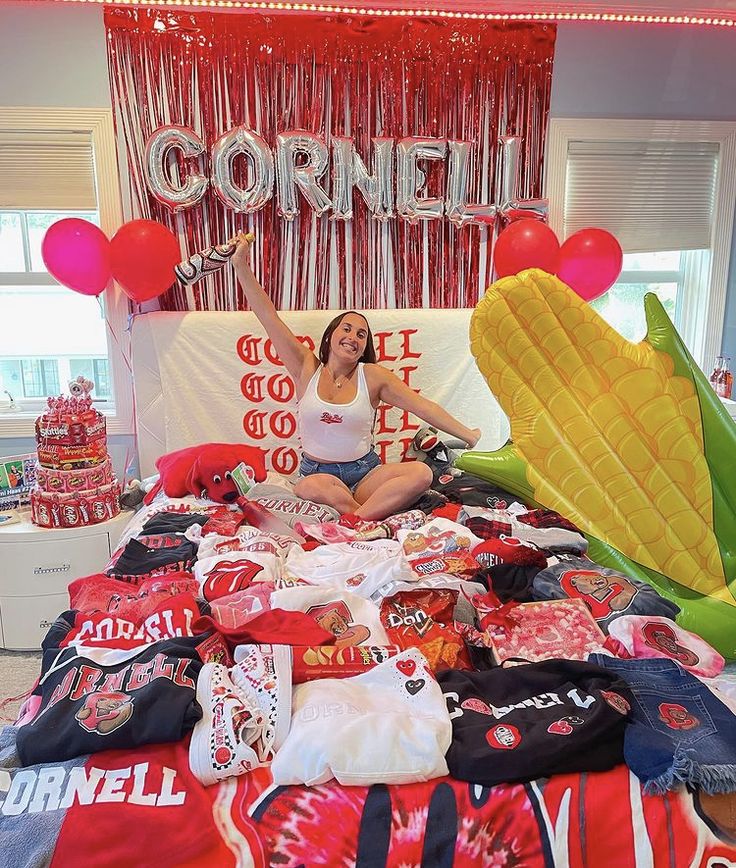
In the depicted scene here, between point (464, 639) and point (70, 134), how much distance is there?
271cm

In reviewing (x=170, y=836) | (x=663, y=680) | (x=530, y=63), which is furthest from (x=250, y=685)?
(x=530, y=63)

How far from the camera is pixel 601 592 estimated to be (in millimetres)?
1764

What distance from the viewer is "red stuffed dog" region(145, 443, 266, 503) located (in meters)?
2.64

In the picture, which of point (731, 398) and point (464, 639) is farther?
point (731, 398)

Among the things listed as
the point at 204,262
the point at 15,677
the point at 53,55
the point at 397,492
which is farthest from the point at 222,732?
the point at 53,55

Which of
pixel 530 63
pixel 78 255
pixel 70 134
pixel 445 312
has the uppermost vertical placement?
pixel 530 63

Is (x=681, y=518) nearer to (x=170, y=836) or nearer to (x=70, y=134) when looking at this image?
(x=170, y=836)

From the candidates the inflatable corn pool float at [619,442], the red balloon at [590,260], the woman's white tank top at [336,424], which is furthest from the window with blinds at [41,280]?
the red balloon at [590,260]

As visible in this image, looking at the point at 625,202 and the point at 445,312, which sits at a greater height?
the point at 625,202

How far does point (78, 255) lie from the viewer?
2.90 metres

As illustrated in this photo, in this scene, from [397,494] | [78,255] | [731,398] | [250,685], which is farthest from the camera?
[731,398]

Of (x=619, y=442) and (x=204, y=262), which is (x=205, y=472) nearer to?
(x=204, y=262)

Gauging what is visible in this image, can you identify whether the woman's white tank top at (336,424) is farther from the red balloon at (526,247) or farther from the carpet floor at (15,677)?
the carpet floor at (15,677)

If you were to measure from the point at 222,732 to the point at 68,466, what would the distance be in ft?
6.00
